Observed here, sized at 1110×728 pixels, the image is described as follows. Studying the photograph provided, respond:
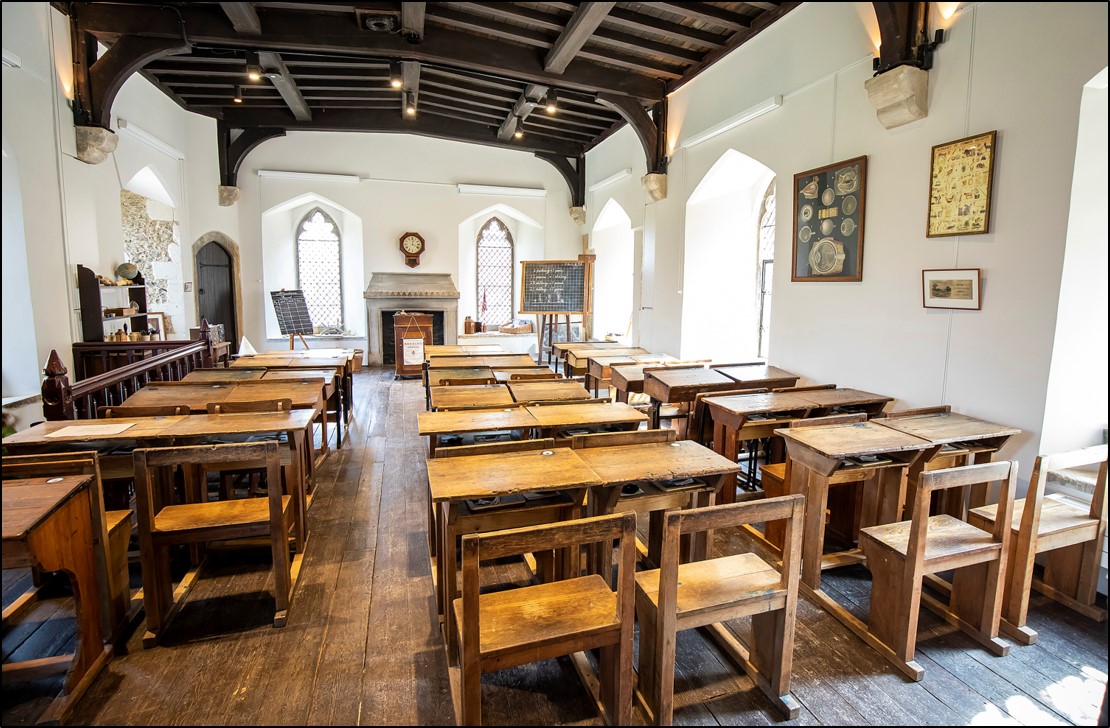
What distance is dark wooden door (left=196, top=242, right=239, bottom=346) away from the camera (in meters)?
8.00

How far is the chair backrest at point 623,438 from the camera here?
2.40m

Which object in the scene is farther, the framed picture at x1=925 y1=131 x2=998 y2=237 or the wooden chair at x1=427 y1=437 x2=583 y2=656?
the framed picture at x1=925 y1=131 x2=998 y2=237

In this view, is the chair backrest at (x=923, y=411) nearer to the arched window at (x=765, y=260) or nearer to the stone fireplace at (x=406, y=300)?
the arched window at (x=765, y=260)

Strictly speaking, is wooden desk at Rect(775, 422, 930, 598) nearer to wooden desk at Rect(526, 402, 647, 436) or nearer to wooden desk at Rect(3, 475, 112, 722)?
wooden desk at Rect(526, 402, 647, 436)

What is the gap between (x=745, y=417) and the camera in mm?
3105

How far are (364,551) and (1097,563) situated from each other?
11.1 ft

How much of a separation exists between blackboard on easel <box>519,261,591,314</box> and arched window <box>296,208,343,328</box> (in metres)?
3.54

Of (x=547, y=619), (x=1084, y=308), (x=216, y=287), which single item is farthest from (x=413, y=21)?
(x=216, y=287)

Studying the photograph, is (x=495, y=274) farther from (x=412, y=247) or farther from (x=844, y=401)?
(x=844, y=401)

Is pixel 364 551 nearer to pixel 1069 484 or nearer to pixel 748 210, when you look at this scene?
pixel 1069 484

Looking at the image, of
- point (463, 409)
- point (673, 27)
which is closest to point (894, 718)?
point (463, 409)

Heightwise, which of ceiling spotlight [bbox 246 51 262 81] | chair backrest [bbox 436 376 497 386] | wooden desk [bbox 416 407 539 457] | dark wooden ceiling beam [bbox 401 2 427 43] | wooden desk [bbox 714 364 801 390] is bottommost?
wooden desk [bbox 416 407 539 457]

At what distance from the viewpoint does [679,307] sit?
621cm

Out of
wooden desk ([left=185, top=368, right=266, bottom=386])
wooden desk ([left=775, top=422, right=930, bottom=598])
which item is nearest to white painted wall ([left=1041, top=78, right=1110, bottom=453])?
wooden desk ([left=775, top=422, right=930, bottom=598])
